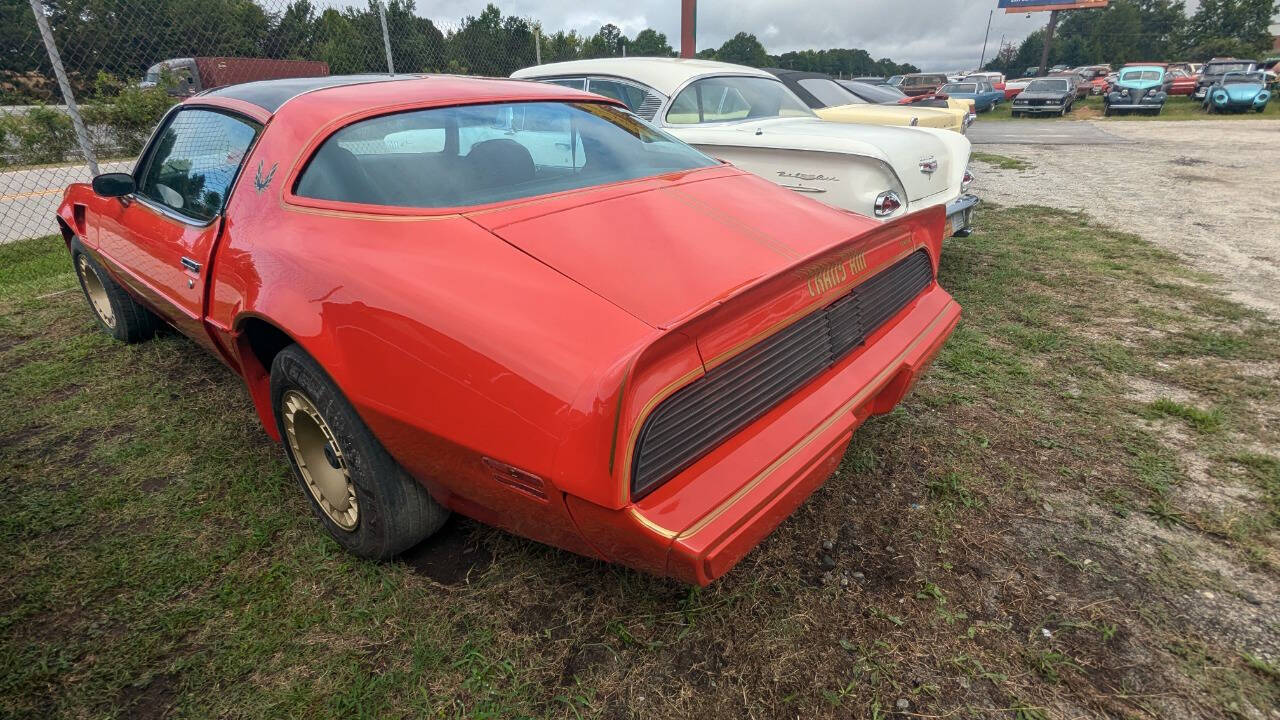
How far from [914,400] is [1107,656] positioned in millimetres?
1460

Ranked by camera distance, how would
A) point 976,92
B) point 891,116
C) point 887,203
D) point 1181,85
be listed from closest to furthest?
point 887,203, point 891,116, point 976,92, point 1181,85

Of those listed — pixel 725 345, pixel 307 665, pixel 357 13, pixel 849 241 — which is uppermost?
pixel 357 13

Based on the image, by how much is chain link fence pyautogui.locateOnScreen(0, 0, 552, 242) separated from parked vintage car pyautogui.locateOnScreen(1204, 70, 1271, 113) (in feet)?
78.5

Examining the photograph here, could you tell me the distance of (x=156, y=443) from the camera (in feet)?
9.00

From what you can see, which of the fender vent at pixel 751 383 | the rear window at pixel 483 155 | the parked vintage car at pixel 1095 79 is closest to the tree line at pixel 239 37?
the rear window at pixel 483 155

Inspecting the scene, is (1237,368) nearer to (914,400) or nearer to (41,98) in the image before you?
(914,400)

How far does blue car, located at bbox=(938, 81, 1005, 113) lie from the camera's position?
24.2m

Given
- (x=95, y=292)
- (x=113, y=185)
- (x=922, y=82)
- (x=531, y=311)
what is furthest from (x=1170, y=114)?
(x=95, y=292)

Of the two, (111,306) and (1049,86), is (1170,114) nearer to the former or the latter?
(1049,86)

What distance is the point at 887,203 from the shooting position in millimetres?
3781

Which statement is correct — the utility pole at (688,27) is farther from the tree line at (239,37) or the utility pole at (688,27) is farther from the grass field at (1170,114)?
the grass field at (1170,114)

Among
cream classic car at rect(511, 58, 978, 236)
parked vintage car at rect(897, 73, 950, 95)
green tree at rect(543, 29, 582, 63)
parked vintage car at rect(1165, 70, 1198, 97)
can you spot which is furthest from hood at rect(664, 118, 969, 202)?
parked vintage car at rect(1165, 70, 1198, 97)

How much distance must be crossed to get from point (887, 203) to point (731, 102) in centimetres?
200

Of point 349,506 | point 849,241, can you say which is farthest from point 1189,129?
point 349,506
